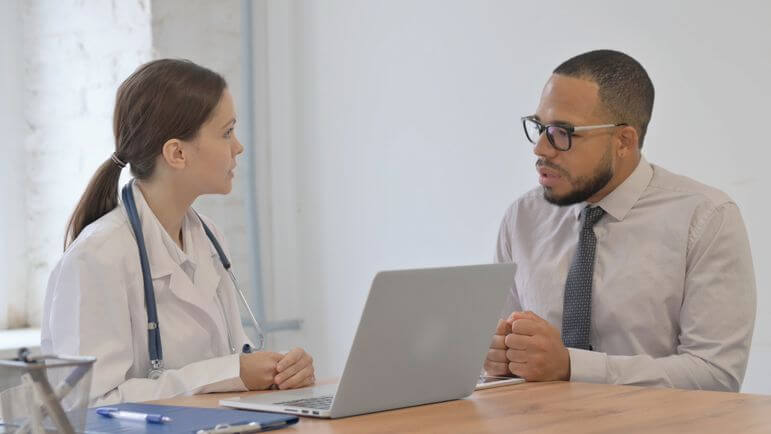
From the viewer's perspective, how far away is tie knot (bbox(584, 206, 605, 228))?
2309 millimetres

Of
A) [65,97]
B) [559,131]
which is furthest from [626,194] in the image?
[65,97]

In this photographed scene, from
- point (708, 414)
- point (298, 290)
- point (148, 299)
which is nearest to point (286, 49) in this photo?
point (298, 290)

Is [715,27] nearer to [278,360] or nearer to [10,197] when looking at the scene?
[278,360]

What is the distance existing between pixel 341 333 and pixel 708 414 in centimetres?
250

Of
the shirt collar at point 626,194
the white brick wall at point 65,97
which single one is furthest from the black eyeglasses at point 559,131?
the white brick wall at point 65,97

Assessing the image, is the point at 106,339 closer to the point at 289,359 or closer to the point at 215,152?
the point at 289,359

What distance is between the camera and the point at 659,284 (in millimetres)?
2203

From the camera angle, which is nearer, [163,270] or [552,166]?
[163,270]

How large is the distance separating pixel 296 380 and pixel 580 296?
2.38 ft

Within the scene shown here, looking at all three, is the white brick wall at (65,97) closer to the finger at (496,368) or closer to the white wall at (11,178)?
the white wall at (11,178)

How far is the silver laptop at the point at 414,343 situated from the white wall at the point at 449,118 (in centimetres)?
140

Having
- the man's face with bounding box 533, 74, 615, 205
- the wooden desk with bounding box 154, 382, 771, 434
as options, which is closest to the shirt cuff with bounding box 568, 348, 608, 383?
the wooden desk with bounding box 154, 382, 771, 434

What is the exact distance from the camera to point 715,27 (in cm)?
283

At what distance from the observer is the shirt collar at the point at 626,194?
2.30 metres
